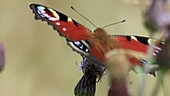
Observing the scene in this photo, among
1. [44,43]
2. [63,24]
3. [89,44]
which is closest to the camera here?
[89,44]

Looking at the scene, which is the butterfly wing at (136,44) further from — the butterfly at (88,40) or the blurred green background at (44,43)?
the blurred green background at (44,43)

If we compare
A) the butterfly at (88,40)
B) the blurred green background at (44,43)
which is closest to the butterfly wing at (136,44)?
the butterfly at (88,40)

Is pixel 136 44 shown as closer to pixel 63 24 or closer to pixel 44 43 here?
pixel 63 24

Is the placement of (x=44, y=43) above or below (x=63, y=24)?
above

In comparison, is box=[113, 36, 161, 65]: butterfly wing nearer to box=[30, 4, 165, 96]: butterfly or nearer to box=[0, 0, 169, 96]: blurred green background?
box=[30, 4, 165, 96]: butterfly

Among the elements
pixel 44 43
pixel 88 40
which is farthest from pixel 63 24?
pixel 44 43

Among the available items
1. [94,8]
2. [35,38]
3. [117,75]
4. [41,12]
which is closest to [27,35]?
[35,38]
